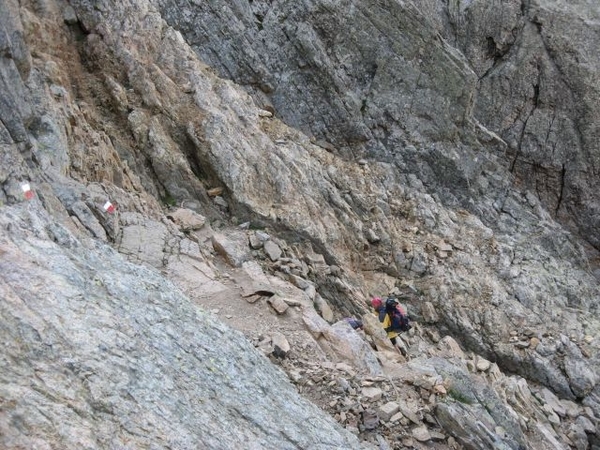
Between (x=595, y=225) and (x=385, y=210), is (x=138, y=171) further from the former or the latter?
(x=595, y=225)

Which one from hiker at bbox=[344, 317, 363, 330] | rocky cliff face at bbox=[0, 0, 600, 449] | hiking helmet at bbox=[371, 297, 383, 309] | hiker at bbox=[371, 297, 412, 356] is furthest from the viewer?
hiking helmet at bbox=[371, 297, 383, 309]

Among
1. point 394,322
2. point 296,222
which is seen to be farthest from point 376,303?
point 296,222

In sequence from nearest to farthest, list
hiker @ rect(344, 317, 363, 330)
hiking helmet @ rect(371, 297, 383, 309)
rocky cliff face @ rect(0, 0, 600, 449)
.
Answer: rocky cliff face @ rect(0, 0, 600, 449) → hiker @ rect(344, 317, 363, 330) → hiking helmet @ rect(371, 297, 383, 309)

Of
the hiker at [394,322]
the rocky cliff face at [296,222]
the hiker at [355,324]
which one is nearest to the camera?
the rocky cliff face at [296,222]

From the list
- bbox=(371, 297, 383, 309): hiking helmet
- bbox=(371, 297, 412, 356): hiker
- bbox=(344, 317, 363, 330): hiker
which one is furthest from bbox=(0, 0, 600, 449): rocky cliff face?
bbox=(371, 297, 383, 309): hiking helmet

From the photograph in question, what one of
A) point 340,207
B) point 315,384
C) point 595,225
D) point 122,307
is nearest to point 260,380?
point 315,384

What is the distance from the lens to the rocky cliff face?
7.44m

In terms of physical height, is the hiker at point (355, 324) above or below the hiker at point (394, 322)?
below

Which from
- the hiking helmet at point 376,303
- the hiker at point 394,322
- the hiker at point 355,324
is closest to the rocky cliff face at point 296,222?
the hiker at point 355,324

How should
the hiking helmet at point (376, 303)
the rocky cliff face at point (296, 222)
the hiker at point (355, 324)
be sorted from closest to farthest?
the rocky cliff face at point (296, 222) < the hiker at point (355, 324) < the hiking helmet at point (376, 303)

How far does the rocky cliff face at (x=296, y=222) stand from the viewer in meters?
7.44

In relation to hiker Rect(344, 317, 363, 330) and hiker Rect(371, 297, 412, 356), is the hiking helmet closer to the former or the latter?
hiker Rect(371, 297, 412, 356)

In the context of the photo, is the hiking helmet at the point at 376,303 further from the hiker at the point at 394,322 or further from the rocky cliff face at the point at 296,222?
the hiker at the point at 394,322

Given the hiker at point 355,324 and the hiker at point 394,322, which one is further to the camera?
the hiker at point 394,322
